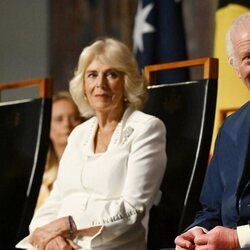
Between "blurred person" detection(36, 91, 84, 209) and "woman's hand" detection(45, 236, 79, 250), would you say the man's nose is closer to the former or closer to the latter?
"woman's hand" detection(45, 236, 79, 250)

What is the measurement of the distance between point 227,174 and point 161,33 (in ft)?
6.99

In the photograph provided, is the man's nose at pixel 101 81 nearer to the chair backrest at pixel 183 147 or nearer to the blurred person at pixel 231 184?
the chair backrest at pixel 183 147

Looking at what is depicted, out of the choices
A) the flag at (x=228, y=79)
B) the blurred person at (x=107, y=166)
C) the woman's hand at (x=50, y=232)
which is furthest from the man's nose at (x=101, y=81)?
the flag at (x=228, y=79)

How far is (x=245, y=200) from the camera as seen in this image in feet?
7.15

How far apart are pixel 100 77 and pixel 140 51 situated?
1359 millimetres

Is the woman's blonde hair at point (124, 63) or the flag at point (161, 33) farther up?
the flag at point (161, 33)

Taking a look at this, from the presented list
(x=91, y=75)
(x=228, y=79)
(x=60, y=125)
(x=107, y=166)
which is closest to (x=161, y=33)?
(x=228, y=79)

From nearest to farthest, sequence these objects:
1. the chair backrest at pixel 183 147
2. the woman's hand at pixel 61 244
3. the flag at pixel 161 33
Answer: the woman's hand at pixel 61 244 < the chair backrest at pixel 183 147 < the flag at pixel 161 33

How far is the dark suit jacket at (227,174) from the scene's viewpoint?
7.27 ft

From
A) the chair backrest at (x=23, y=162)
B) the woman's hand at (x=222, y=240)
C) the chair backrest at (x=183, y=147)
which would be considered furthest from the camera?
the chair backrest at (x=23, y=162)

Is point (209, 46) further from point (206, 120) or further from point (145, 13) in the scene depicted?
point (206, 120)

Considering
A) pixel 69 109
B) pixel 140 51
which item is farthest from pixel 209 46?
pixel 69 109

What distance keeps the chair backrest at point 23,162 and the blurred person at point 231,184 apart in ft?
3.96

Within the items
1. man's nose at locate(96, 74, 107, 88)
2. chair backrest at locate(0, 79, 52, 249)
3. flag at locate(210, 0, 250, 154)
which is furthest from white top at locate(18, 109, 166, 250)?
flag at locate(210, 0, 250, 154)
